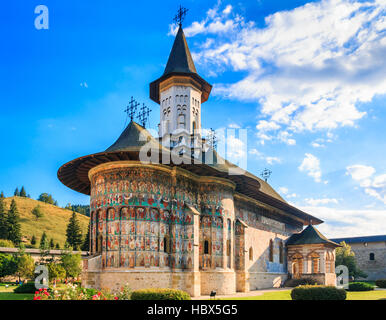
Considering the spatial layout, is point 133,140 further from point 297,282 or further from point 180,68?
point 297,282

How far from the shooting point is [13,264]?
44375 millimetres

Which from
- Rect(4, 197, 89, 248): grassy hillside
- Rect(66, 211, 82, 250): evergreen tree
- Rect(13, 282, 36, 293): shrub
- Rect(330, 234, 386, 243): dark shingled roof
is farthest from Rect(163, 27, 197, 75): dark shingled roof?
Rect(4, 197, 89, 248): grassy hillside

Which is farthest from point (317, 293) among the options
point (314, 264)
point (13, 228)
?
point (13, 228)

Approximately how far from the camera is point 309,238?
36844mm

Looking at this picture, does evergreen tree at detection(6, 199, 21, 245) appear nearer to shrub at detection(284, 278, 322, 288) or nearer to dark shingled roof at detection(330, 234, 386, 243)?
shrub at detection(284, 278, 322, 288)

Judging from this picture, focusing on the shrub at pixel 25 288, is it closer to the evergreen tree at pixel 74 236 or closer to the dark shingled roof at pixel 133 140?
the dark shingled roof at pixel 133 140

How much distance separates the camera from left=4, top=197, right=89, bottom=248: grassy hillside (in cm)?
9444

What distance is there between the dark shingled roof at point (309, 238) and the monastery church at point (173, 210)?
151 inches

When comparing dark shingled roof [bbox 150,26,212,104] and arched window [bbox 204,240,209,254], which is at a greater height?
dark shingled roof [bbox 150,26,212,104]

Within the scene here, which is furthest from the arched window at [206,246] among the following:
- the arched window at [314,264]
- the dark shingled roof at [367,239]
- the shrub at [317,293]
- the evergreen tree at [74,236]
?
the evergreen tree at [74,236]

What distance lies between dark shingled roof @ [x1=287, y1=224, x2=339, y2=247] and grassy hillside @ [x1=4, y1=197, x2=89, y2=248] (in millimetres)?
65700
